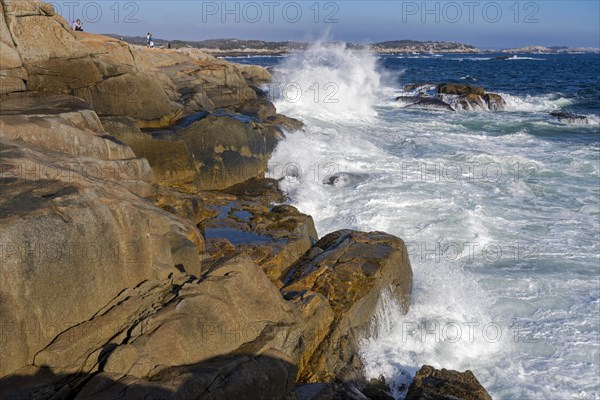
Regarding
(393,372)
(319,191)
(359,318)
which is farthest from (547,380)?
(319,191)

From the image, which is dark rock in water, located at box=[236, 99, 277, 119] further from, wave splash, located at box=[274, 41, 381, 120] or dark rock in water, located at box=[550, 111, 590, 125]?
dark rock in water, located at box=[550, 111, 590, 125]

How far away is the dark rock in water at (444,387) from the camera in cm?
504

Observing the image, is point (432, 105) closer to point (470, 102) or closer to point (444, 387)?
point (470, 102)

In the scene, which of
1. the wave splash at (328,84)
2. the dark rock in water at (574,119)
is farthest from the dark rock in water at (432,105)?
the dark rock in water at (574,119)

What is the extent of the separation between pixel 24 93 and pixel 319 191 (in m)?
6.38

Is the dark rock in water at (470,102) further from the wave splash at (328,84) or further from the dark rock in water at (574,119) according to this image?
the dark rock in water at (574,119)

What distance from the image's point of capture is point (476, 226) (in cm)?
1074

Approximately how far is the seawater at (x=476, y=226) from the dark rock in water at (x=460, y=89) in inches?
260

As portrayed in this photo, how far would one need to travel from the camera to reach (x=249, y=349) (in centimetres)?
445

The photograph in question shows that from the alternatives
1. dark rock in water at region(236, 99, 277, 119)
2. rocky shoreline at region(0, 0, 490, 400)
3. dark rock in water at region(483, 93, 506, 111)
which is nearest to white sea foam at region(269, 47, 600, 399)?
rocky shoreline at region(0, 0, 490, 400)

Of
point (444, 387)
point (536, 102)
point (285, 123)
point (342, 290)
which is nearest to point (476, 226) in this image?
point (342, 290)

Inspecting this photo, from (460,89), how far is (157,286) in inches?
1194

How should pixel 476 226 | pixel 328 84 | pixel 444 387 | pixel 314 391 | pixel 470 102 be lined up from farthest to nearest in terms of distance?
pixel 470 102, pixel 328 84, pixel 476 226, pixel 444 387, pixel 314 391

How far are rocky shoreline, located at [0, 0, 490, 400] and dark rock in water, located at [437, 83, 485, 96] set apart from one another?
24.2 meters
